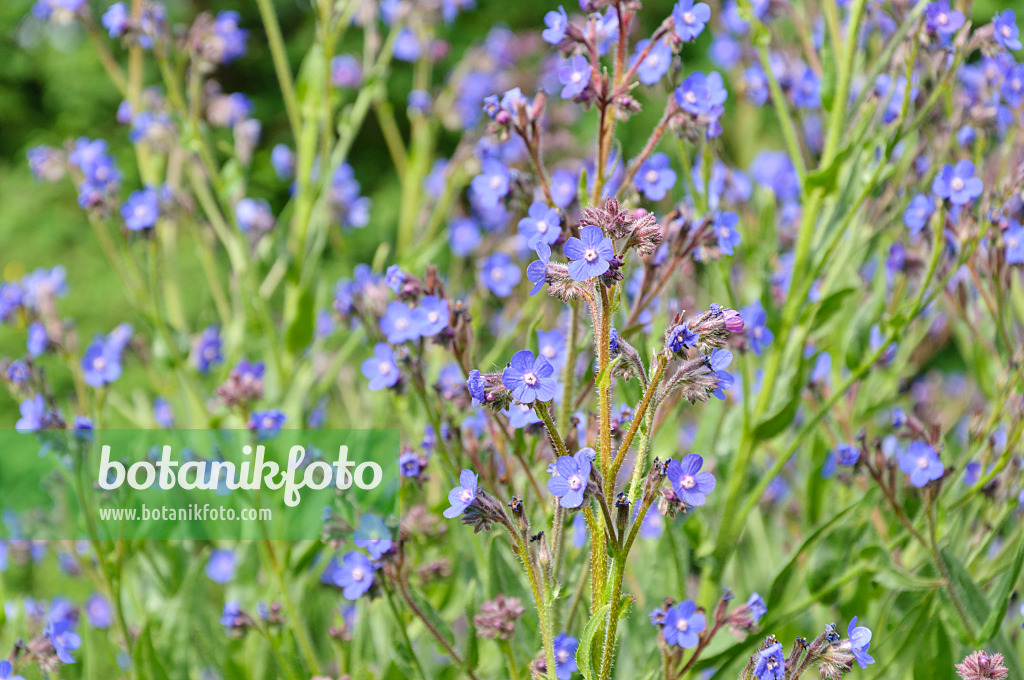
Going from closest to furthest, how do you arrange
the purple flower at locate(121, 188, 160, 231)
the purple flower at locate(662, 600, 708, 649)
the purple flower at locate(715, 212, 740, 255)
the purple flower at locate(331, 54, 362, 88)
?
the purple flower at locate(662, 600, 708, 649) → the purple flower at locate(715, 212, 740, 255) → the purple flower at locate(121, 188, 160, 231) → the purple flower at locate(331, 54, 362, 88)

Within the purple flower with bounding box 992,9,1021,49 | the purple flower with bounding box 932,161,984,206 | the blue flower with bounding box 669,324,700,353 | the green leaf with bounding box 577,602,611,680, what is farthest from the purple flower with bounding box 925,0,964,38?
the green leaf with bounding box 577,602,611,680

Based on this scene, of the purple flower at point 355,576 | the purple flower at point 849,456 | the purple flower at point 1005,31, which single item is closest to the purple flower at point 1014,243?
the purple flower at point 1005,31

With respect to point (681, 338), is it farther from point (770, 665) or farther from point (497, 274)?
point (497, 274)

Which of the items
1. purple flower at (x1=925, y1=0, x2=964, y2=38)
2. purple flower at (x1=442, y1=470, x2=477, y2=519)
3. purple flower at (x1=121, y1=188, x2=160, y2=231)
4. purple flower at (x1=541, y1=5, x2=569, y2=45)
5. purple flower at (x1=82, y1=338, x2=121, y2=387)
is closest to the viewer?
purple flower at (x1=442, y1=470, x2=477, y2=519)

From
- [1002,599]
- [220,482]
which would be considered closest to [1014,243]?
[1002,599]

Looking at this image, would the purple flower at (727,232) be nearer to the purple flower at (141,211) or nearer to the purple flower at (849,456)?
the purple flower at (849,456)

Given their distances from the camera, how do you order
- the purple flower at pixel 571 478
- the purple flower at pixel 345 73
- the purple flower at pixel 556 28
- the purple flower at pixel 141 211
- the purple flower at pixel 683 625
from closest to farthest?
1. the purple flower at pixel 571 478
2. the purple flower at pixel 683 625
3. the purple flower at pixel 556 28
4. the purple flower at pixel 141 211
5. the purple flower at pixel 345 73

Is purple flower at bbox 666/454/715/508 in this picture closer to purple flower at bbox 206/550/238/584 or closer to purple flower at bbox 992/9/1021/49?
purple flower at bbox 992/9/1021/49
